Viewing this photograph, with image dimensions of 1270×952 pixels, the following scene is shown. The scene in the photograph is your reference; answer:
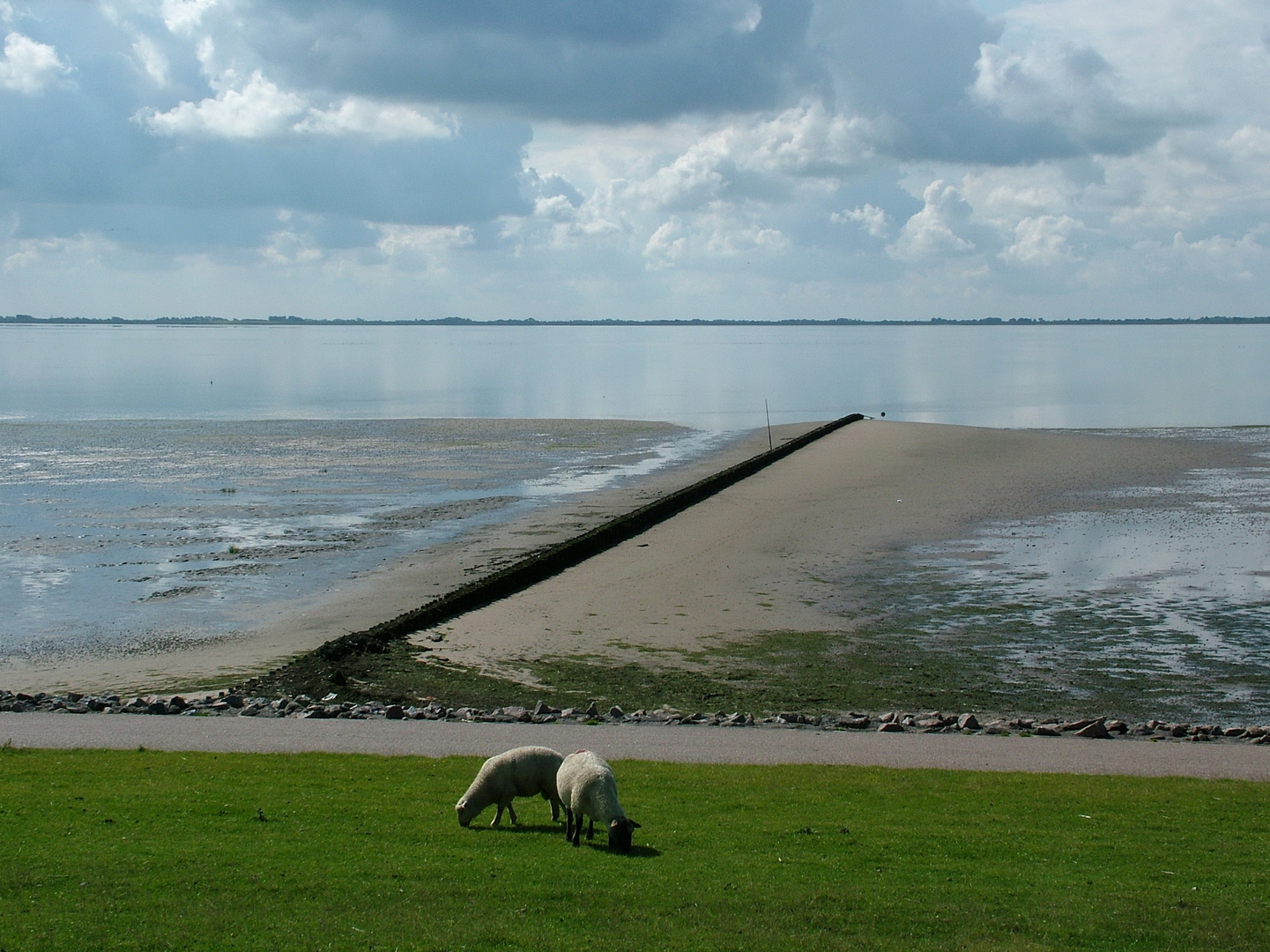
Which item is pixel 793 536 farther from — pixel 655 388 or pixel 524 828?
pixel 655 388

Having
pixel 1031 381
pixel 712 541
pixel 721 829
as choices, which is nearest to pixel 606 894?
pixel 721 829

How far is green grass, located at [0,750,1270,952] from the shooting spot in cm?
844

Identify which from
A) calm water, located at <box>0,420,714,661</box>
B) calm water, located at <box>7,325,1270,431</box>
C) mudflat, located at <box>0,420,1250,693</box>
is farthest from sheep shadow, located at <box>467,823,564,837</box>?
calm water, located at <box>7,325,1270,431</box>

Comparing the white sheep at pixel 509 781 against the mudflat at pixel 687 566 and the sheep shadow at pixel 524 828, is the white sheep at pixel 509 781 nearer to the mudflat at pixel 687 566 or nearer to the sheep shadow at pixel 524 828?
the sheep shadow at pixel 524 828

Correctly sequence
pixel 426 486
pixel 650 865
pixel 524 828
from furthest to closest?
pixel 426 486, pixel 524 828, pixel 650 865

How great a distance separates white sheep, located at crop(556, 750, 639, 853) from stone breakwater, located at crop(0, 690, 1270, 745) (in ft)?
20.2

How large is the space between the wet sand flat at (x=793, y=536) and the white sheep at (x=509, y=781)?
9908 mm

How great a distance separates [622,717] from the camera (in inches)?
656

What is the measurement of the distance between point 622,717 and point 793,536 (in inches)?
656

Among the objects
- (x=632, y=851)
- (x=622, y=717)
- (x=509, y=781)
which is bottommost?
(x=622, y=717)

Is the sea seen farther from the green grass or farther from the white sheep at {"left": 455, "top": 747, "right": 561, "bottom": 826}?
the white sheep at {"left": 455, "top": 747, "right": 561, "bottom": 826}

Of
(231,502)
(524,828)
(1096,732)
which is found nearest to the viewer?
(524,828)

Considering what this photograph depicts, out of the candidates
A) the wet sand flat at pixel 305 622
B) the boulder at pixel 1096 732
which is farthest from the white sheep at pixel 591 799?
the wet sand flat at pixel 305 622

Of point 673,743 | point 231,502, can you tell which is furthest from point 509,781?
point 231,502
